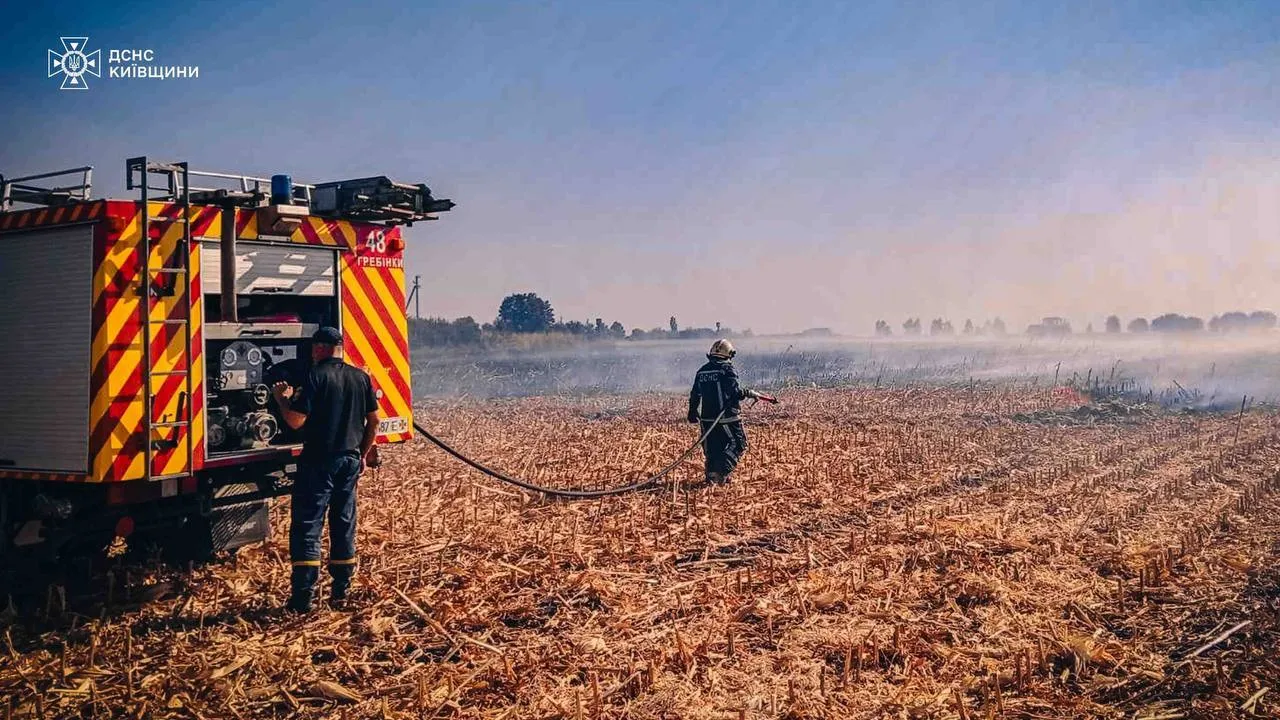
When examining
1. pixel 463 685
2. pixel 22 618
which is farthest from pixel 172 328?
pixel 463 685

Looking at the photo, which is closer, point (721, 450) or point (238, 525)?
point (238, 525)

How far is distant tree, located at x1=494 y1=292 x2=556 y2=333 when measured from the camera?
185 feet

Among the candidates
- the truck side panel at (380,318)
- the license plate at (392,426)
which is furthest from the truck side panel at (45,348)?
the license plate at (392,426)

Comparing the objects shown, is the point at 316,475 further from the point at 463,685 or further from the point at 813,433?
the point at 813,433

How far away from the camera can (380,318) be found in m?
7.55

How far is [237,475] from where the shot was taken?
6.59m

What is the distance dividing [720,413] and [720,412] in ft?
0.09

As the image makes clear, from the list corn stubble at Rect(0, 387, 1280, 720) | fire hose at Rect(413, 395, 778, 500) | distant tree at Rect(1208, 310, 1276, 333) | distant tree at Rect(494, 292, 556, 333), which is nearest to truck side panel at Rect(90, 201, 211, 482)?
corn stubble at Rect(0, 387, 1280, 720)

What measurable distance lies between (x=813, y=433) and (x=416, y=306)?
101ft

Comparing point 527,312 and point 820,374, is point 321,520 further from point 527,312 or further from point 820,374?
point 527,312

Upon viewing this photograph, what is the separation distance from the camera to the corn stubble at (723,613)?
4629 mm

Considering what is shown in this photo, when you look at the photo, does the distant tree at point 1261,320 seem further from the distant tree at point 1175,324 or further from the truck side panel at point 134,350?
the truck side panel at point 134,350

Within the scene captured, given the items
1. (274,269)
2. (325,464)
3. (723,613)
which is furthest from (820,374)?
(325,464)

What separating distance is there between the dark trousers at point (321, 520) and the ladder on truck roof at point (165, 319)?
83cm
